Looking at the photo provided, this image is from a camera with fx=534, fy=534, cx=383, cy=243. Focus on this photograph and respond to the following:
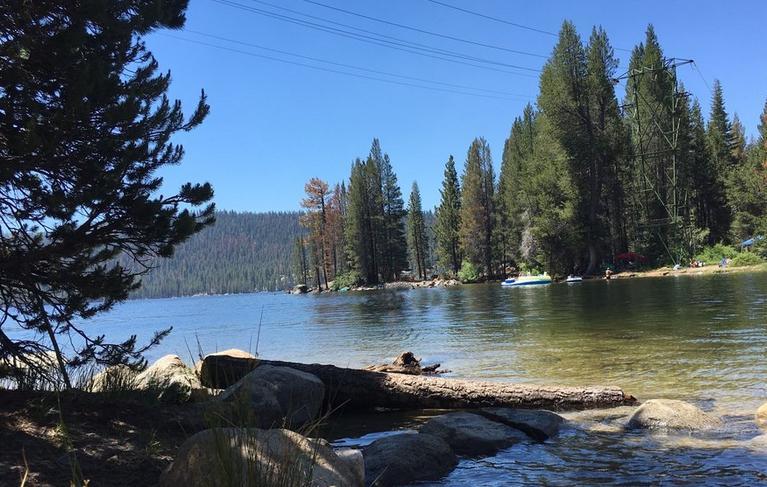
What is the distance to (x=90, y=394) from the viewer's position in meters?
5.74

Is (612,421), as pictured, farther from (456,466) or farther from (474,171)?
(474,171)

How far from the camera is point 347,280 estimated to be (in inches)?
3831

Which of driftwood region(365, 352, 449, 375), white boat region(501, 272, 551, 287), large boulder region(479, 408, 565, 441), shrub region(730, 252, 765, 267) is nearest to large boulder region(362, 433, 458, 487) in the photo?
large boulder region(479, 408, 565, 441)

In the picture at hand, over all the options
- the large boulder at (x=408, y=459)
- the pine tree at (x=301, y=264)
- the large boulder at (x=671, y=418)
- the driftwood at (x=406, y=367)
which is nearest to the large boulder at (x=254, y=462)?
the large boulder at (x=408, y=459)

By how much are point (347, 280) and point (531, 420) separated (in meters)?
90.4

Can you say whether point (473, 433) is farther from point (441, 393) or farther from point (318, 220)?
point (318, 220)

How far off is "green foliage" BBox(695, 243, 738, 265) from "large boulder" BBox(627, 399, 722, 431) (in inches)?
2013

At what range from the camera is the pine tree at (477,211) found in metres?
79.9

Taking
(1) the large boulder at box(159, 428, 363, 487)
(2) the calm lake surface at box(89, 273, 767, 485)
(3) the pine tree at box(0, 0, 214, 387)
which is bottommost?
(2) the calm lake surface at box(89, 273, 767, 485)

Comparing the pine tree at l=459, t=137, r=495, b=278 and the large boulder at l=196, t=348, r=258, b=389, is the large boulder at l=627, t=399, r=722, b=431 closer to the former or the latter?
the large boulder at l=196, t=348, r=258, b=389

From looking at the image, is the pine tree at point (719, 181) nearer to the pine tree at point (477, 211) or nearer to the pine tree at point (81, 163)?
the pine tree at point (477, 211)

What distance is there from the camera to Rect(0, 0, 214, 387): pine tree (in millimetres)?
5246

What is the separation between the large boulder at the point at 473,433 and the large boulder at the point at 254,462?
2716mm

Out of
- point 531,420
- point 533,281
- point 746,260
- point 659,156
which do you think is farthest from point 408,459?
point 659,156
